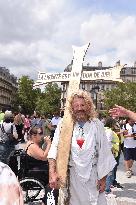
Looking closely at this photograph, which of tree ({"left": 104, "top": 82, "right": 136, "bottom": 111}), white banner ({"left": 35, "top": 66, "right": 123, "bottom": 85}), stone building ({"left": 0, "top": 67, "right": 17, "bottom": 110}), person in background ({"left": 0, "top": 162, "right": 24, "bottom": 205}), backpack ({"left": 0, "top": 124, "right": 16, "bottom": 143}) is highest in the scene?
stone building ({"left": 0, "top": 67, "right": 17, "bottom": 110})

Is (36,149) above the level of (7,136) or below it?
below

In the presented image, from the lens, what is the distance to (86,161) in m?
4.20

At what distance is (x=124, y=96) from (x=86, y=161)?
10362 centimetres

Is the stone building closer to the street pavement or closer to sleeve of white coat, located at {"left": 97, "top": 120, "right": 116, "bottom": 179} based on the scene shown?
the street pavement

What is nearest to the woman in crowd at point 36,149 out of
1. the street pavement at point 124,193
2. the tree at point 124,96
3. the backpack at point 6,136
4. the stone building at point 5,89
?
the street pavement at point 124,193

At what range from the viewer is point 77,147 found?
4.25 metres

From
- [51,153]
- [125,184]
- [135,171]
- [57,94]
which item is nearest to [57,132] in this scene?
[51,153]

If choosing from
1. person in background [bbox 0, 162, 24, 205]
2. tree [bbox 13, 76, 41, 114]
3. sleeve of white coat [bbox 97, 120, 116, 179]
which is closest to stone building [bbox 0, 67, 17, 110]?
tree [bbox 13, 76, 41, 114]

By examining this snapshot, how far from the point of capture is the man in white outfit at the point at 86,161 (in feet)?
Result: 13.8

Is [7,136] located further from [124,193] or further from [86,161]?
[86,161]

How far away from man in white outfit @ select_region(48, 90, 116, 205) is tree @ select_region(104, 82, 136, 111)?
10152cm

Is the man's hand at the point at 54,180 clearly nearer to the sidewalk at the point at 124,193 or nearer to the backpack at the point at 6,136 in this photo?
the sidewalk at the point at 124,193

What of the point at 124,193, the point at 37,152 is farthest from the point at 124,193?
the point at 37,152

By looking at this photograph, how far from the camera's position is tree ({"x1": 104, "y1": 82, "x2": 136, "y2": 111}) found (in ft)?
347
